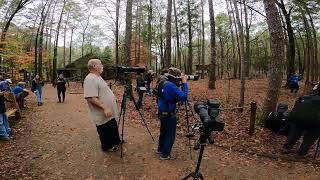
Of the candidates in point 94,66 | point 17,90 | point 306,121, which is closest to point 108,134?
point 94,66

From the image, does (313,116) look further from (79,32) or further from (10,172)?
(79,32)

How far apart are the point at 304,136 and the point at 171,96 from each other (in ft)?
12.3

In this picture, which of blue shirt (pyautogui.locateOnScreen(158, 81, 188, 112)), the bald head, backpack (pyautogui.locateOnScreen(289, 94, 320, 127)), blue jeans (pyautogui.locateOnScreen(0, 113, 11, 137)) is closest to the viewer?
blue shirt (pyautogui.locateOnScreen(158, 81, 188, 112))

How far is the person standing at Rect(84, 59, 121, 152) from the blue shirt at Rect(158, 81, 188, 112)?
44.4 inches

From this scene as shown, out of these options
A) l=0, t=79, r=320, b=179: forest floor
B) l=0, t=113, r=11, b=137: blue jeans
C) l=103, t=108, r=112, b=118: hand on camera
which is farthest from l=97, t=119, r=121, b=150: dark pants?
l=0, t=113, r=11, b=137: blue jeans

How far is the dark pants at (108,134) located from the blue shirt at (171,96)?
1176mm

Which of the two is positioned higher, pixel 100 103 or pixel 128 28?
pixel 128 28

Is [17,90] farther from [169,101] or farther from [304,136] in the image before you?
[304,136]

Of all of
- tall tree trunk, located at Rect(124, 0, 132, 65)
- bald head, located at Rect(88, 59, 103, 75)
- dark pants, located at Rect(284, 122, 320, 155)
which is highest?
tall tree trunk, located at Rect(124, 0, 132, 65)

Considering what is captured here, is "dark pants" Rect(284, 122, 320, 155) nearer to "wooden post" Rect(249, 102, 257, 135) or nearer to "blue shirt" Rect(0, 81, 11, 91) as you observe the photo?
"wooden post" Rect(249, 102, 257, 135)

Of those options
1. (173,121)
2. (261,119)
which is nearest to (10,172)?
(173,121)

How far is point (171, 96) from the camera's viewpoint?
250 inches

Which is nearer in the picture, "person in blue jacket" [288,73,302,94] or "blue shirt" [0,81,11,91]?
"blue shirt" [0,81,11,91]

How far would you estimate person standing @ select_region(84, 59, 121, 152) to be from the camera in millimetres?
6422
